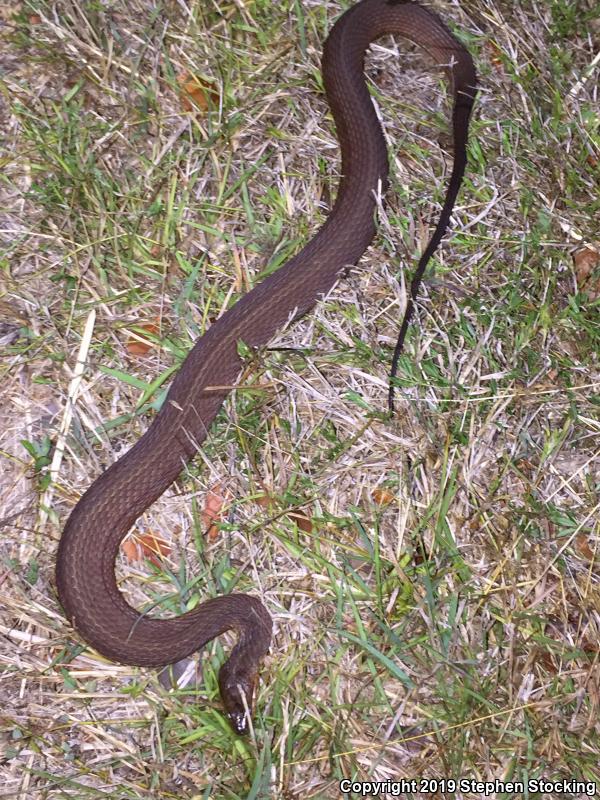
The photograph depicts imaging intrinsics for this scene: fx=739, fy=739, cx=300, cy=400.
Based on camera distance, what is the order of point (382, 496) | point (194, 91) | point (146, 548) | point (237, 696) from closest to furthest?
point (237, 696), point (146, 548), point (382, 496), point (194, 91)

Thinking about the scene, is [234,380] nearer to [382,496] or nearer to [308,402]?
[308,402]

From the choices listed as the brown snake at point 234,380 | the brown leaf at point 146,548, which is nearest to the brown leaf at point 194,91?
the brown snake at point 234,380

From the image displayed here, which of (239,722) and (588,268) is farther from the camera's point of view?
(588,268)

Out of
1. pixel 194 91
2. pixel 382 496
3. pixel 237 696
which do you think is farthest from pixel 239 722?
pixel 194 91

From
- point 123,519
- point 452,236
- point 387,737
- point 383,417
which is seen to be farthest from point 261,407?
point 387,737

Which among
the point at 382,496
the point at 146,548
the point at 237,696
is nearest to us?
the point at 237,696

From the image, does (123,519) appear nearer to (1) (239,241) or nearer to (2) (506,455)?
(1) (239,241)
